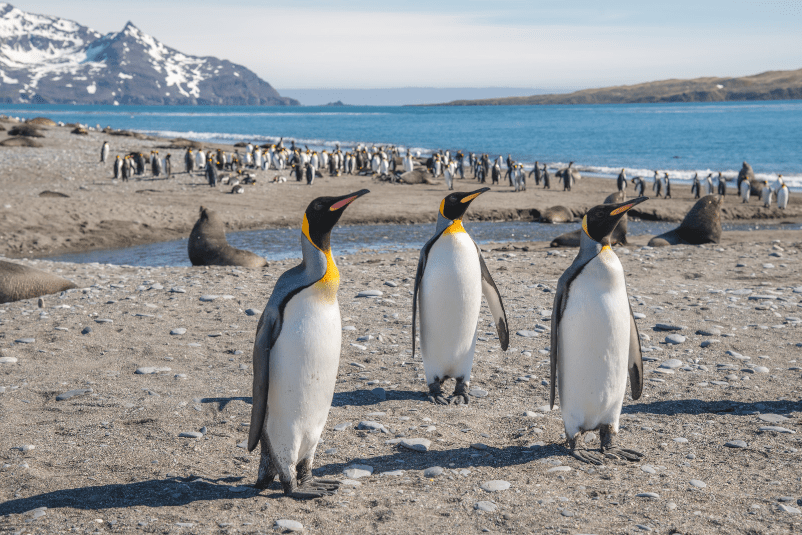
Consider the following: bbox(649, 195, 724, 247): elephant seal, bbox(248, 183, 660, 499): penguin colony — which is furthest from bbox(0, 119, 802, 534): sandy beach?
bbox(649, 195, 724, 247): elephant seal

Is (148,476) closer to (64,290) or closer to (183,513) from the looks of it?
(183,513)

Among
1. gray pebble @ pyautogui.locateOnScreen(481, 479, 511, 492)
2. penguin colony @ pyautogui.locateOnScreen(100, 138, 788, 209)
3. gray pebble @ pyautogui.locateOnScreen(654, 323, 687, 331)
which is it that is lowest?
gray pebble @ pyautogui.locateOnScreen(481, 479, 511, 492)

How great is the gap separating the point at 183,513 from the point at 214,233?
901 centimetres

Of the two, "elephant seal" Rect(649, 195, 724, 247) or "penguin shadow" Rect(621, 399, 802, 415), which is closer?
"penguin shadow" Rect(621, 399, 802, 415)

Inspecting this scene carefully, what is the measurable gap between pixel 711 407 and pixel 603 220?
73.3 inches

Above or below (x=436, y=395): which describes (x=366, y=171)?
above

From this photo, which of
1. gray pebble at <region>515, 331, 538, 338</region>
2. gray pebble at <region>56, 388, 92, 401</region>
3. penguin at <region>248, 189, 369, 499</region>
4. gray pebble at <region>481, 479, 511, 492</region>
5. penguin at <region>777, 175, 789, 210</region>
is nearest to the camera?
penguin at <region>248, 189, 369, 499</region>

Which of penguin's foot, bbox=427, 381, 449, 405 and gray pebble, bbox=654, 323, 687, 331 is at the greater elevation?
gray pebble, bbox=654, 323, 687, 331

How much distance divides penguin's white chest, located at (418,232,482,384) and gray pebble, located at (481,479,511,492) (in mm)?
1566

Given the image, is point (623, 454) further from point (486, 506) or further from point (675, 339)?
point (675, 339)

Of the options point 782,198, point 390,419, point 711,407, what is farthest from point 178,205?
point 782,198

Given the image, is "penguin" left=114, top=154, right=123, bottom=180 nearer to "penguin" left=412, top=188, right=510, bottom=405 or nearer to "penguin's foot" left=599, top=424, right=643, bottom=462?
"penguin" left=412, top=188, right=510, bottom=405

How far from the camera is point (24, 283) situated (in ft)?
27.0

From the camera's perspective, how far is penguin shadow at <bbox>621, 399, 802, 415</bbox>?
468 centimetres
